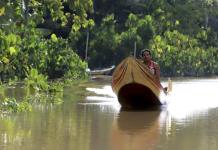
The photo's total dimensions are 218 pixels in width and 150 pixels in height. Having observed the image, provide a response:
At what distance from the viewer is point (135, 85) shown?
1560cm

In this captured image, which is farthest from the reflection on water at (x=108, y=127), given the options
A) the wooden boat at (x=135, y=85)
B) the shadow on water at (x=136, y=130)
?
the wooden boat at (x=135, y=85)

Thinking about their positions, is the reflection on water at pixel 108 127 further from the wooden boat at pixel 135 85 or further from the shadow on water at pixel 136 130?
the wooden boat at pixel 135 85

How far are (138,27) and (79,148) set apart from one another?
105 ft

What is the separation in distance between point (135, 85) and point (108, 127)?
3688mm

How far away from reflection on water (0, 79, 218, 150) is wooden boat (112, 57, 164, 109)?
16.1 inches

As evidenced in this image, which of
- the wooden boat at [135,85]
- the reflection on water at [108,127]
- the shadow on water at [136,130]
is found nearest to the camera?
the reflection on water at [108,127]

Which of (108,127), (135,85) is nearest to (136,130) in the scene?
(108,127)

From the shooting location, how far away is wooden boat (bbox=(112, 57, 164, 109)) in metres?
15.2

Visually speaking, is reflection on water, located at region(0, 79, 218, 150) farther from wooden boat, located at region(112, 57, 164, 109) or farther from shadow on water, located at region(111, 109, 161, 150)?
wooden boat, located at region(112, 57, 164, 109)

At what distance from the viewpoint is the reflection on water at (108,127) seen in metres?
9.72

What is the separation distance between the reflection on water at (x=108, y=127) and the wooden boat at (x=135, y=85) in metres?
0.41

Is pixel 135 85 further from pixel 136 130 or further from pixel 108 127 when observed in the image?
pixel 136 130

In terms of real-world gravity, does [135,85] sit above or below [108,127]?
above

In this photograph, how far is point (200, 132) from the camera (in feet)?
37.3
